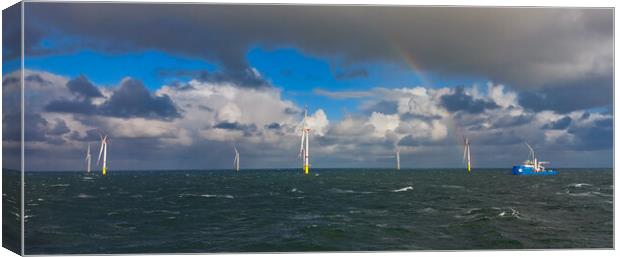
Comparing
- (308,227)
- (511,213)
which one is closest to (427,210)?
(511,213)

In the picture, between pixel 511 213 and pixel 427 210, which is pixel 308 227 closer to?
pixel 427 210

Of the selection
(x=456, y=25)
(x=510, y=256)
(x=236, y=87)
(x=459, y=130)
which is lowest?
(x=510, y=256)

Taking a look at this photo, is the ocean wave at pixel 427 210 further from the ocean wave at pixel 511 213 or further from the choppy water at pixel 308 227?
the ocean wave at pixel 511 213

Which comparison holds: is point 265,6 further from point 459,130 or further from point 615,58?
point 615,58

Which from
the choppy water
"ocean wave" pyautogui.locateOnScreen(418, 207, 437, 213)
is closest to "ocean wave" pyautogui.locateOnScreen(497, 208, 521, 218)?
the choppy water

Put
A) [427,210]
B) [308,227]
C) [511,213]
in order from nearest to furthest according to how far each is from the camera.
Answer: [308,227]
[511,213]
[427,210]

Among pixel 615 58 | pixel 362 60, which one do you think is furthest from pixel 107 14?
pixel 615 58

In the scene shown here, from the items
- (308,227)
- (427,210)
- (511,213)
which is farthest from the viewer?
(427,210)

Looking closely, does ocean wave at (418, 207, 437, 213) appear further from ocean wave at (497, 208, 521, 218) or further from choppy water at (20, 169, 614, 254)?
ocean wave at (497, 208, 521, 218)

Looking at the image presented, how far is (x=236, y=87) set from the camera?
2688 cm

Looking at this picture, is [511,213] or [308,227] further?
[511,213]

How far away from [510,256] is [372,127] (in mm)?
8501

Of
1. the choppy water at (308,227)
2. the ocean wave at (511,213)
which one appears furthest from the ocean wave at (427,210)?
the ocean wave at (511,213)

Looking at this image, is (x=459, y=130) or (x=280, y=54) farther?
(x=459, y=130)
